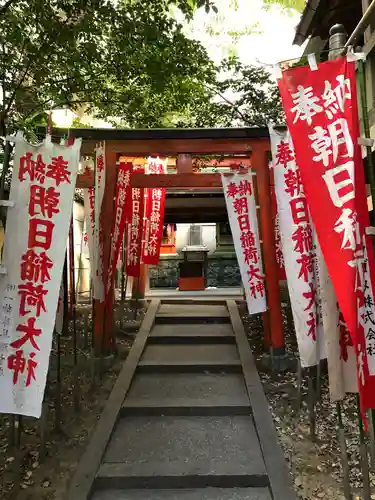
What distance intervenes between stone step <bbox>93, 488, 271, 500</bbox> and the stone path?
0.01 meters

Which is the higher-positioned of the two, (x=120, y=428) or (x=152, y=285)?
(x=152, y=285)

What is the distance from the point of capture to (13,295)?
3893mm

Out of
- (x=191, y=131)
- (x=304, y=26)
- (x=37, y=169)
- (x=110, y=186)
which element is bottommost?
(x=37, y=169)

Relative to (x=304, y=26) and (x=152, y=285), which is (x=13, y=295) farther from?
(x=152, y=285)

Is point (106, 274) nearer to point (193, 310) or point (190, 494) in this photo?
point (190, 494)

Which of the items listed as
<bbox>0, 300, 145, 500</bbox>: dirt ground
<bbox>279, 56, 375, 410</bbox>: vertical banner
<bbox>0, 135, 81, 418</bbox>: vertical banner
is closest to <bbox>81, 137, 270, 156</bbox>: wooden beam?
<bbox>0, 135, 81, 418</bbox>: vertical banner

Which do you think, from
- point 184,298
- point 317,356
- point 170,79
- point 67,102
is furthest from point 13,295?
point 184,298

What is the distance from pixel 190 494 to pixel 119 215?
5043mm

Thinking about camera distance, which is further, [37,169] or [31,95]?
[31,95]

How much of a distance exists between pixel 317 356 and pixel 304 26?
6536 mm

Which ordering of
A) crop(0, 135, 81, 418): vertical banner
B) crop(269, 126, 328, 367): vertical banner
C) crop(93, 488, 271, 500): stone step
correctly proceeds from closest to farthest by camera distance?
1. crop(0, 135, 81, 418): vertical banner
2. crop(93, 488, 271, 500): stone step
3. crop(269, 126, 328, 367): vertical banner

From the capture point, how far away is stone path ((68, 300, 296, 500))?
4.50 m

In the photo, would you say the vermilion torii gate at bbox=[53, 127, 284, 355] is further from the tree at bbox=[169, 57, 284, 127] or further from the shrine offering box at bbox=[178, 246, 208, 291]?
the shrine offering box at bbox=[178, 246, 208, 291]

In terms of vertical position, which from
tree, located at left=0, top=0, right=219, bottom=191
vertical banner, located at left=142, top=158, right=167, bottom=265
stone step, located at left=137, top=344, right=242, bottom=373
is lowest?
stone step, located at left=137, top=344, right=242, bottom=373
